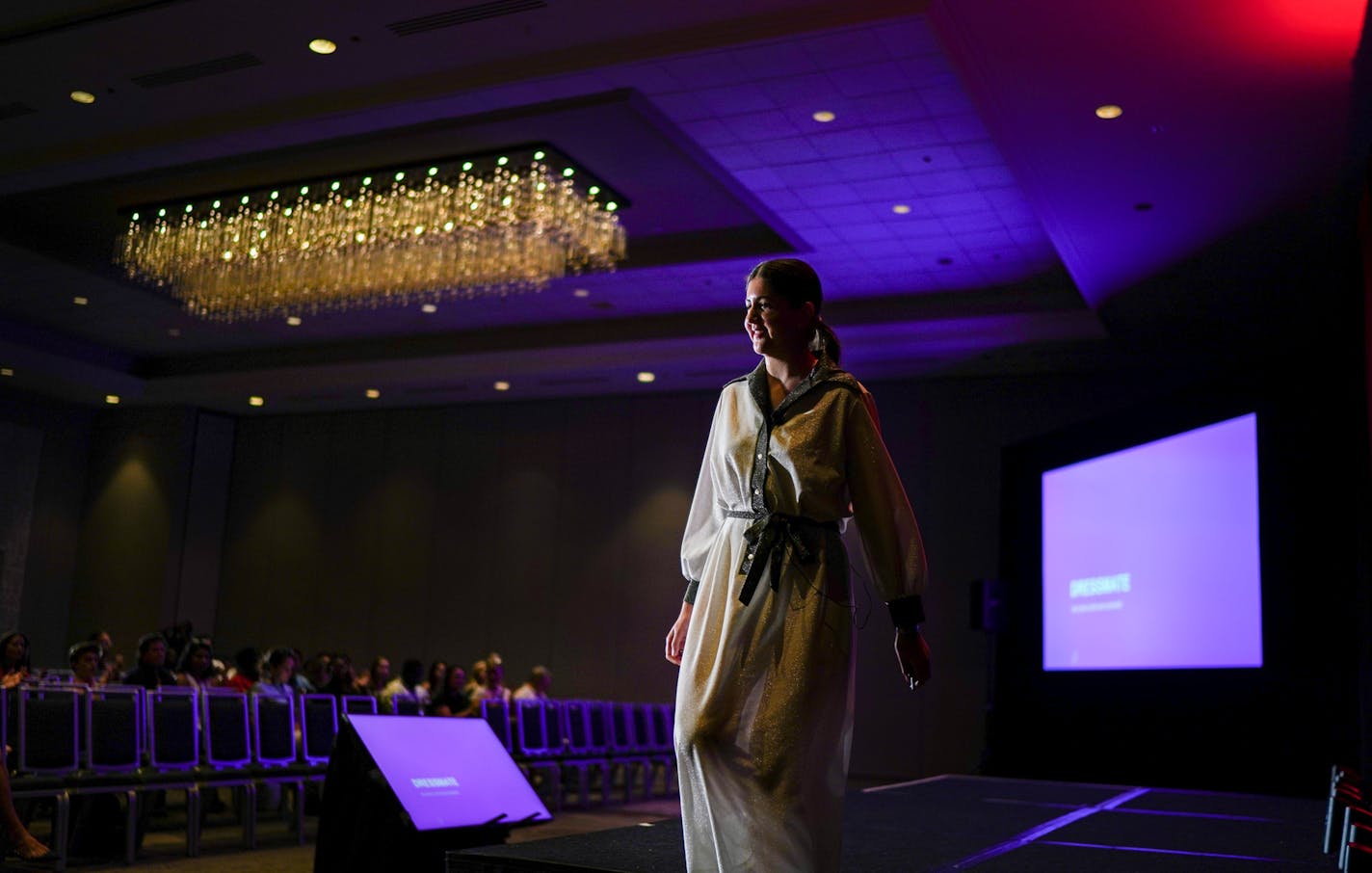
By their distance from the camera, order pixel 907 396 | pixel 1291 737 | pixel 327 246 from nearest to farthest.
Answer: pixel 1291 737 < pixel 327 246 < pixel 907 396

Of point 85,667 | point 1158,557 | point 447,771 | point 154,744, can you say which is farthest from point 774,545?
point 1158,557

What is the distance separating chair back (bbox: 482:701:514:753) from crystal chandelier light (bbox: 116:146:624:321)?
3.22m

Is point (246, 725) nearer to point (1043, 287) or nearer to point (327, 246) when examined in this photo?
point (327, 246)

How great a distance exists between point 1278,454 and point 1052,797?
4.01 m

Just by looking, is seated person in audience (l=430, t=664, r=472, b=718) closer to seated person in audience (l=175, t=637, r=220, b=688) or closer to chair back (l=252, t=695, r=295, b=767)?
seated person in audience (l=175, t=637, r=220, b=688)

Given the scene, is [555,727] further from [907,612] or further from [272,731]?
[907,612]

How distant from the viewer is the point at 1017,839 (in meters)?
3.81

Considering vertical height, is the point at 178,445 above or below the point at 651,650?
above

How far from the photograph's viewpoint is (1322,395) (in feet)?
Answer: 28.4

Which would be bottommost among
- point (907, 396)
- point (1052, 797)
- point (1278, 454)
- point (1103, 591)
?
point (1052, 797)

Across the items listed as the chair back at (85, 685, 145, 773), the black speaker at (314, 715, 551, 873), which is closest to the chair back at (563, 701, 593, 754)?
the chair back at (85, 685, 145, 773)

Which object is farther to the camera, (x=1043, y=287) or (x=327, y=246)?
(x=1043, y=287)

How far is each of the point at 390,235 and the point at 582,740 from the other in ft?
13.0

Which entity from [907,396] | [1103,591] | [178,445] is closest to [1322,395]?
[1103,591]
